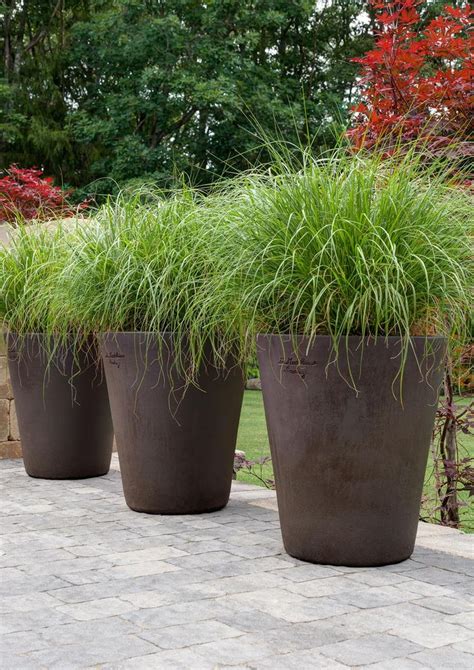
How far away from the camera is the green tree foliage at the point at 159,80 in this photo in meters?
15.9

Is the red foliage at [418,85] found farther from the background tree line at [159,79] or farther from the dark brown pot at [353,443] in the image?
the background tree line at [159,79]

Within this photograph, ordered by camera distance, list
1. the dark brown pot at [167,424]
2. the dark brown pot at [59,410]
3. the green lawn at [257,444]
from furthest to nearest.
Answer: the green lawn at [257,444]
the dark brown pot at [59,410]
the dark brown pot at [167,424]

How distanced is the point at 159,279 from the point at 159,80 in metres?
12.6

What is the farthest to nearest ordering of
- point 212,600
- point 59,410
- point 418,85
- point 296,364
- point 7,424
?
point 7,424 < point 59,410 < point 418,85 < point 296,364 < point 212,600

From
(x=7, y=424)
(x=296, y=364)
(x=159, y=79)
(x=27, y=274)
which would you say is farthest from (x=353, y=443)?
(x=159, y=79)

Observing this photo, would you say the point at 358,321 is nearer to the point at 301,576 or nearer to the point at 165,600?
the point at 301,576

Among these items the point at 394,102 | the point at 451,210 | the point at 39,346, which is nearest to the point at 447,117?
the point at 394,102

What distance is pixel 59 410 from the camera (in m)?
5.20

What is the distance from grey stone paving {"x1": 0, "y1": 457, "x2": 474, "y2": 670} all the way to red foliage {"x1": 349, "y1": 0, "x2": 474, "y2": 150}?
212cm

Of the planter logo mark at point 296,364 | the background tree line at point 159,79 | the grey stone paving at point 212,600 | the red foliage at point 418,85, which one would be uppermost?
the background tree line at point 159,79

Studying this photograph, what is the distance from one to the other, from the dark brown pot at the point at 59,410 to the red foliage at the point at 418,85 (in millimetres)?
2062

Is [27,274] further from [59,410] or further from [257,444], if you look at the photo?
[257,444]

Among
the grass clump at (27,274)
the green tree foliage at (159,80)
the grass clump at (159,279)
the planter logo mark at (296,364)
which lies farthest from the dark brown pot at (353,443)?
the green tree foliage at (159,80)

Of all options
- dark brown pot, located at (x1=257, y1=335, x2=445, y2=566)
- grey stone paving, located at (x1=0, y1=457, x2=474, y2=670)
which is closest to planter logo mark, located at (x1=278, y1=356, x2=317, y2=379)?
dark brown pot, located at (x1=257, y1=335, x2=445, y2=566)
